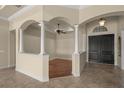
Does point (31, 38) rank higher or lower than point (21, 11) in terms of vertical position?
lower

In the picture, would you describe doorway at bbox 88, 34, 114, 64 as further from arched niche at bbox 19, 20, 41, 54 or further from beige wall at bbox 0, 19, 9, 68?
beige wall at bbox 0, 19, 9, 68

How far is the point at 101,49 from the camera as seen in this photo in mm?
8336

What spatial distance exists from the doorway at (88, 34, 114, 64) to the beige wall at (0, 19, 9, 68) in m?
5.56

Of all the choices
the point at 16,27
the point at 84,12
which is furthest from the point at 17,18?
the point at 84,12

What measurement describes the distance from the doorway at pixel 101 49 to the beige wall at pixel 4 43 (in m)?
5.56

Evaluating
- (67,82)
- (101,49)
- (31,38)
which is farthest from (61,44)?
(67,82)

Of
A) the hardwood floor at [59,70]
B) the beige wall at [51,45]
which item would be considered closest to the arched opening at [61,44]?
the beige wall at [51,45]

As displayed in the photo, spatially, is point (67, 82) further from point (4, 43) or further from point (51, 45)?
point (51, 45)

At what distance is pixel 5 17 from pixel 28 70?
3309mm

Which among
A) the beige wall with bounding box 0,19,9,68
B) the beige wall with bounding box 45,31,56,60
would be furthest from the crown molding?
the beige wall with bounding box 45,31,56,60

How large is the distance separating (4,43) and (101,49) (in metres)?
6.18

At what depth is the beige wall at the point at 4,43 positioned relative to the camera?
6.60 metres

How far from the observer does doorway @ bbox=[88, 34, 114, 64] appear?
26.1 ft

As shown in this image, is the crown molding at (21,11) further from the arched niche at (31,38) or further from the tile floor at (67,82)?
the tile floor at (67,82)
